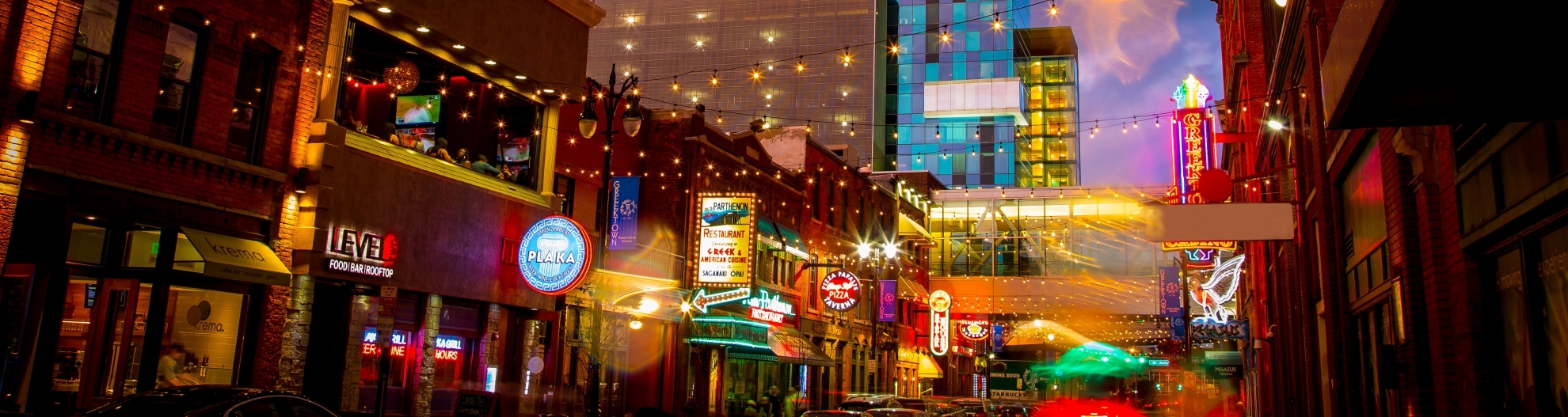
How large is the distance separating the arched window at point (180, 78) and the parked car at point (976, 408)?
63.4ft

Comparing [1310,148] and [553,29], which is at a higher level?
[553,29]

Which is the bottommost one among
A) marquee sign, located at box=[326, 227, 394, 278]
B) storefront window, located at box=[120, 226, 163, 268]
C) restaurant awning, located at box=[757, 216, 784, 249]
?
storefront window, located at box=[120, 226, 163, 268]

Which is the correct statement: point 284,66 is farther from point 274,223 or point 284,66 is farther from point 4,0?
point 4,0

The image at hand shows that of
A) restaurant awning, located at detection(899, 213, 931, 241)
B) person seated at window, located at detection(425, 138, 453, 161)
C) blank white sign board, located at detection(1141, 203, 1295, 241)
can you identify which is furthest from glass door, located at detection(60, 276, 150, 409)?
restaurant awning, located at detection(899, 213, 931, 241)

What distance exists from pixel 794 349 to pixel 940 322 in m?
19.6

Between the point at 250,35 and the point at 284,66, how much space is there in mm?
827

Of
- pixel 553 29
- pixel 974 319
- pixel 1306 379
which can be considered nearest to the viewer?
pixel 1306 379

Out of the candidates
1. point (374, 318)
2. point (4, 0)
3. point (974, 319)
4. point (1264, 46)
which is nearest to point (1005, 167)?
point (974, 319)

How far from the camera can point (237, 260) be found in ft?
51.3

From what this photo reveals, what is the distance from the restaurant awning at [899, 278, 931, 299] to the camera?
1978 inches

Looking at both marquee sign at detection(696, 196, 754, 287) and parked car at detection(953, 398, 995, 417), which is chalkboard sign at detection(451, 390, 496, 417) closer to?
marquee sign at detection(696, 196, 754, 287)

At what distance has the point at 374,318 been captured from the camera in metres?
19.3

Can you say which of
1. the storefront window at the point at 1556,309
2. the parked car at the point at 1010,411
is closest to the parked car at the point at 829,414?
the parked car at the point at 1010,411

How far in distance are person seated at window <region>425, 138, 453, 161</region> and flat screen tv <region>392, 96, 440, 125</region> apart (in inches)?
24.4
